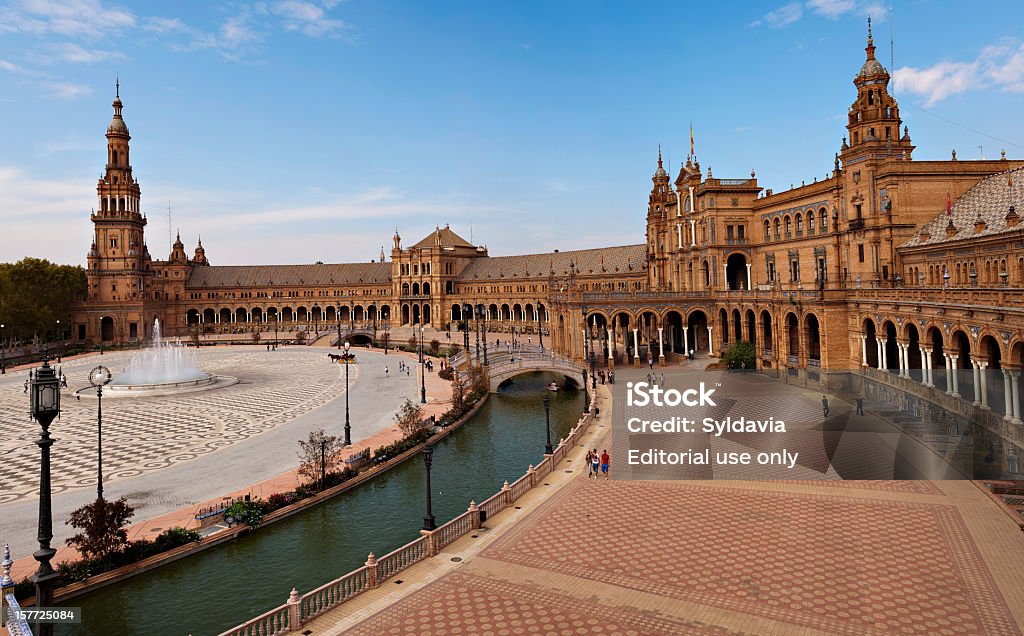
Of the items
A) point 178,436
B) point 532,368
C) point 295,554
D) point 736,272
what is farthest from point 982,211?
point 178,436

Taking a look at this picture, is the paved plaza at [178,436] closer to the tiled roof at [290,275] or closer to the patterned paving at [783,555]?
the patterned paving at [783,555]

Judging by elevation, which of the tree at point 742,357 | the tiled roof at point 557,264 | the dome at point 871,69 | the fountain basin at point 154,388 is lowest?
the fountain basin at point 154,388

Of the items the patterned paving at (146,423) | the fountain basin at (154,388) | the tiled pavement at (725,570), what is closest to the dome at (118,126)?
the patterned paving at (146,423)

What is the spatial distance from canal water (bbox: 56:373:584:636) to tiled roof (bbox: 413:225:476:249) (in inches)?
3767

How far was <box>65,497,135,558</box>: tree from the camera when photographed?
2075cm

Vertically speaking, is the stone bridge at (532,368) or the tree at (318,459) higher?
the stone bridge at (532,368)

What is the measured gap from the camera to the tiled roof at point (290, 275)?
5344 inches

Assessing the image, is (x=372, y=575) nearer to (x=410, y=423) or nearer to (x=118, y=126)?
(x=410, y=423)

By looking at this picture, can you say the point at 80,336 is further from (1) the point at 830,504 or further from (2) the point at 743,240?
(1) the point at 830,504

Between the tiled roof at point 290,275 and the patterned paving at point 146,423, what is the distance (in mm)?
62856

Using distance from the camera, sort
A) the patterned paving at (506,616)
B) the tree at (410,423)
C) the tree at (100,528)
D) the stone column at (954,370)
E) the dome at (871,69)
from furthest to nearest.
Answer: the dome at (871,69) → the tree at (410,423) → the stone column at (954,370) → the tree at (100,528) → the patterned paving at (506,616)

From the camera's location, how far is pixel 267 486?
29.0 m

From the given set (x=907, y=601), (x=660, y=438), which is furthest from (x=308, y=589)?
(x=660, y=438)

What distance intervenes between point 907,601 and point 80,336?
130 m
